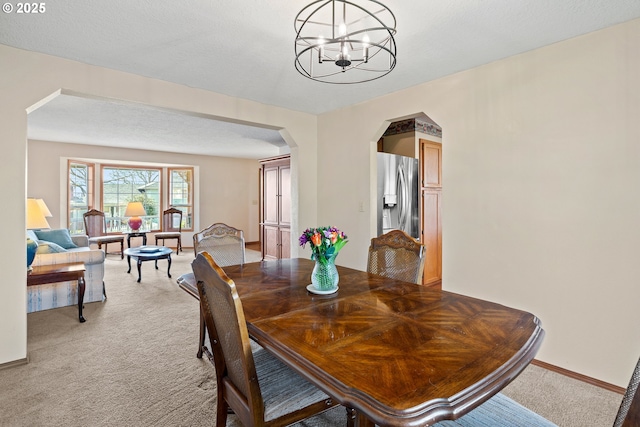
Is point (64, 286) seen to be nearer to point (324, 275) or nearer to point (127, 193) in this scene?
point (324, 275)

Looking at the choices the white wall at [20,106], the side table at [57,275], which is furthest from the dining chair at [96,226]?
the white wall at [20,106]

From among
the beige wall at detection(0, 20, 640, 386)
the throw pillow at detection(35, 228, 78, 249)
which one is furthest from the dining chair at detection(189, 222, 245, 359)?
the throw pillow at detection(35, 228, 78, 249)

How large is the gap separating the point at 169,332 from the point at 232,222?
231 inches

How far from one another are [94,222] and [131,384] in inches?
220

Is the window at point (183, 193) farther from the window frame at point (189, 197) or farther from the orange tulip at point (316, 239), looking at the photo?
the orange tulip at point (316, 239)

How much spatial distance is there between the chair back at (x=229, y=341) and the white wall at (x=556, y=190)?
7.38ft

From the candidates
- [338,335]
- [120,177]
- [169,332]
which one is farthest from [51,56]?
[120,177]

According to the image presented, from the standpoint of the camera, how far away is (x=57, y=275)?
3105mm

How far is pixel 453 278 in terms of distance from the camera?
9.63 ft

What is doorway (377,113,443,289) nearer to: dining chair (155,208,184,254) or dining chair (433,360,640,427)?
dining chair (433,360,640,427)

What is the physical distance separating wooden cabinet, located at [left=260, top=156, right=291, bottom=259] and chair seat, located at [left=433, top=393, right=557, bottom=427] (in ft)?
14.1

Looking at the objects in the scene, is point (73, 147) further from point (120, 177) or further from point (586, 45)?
point (586, 45)

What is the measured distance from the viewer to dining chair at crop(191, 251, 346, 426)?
3.66 ft

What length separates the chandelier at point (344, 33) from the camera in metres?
1.53
